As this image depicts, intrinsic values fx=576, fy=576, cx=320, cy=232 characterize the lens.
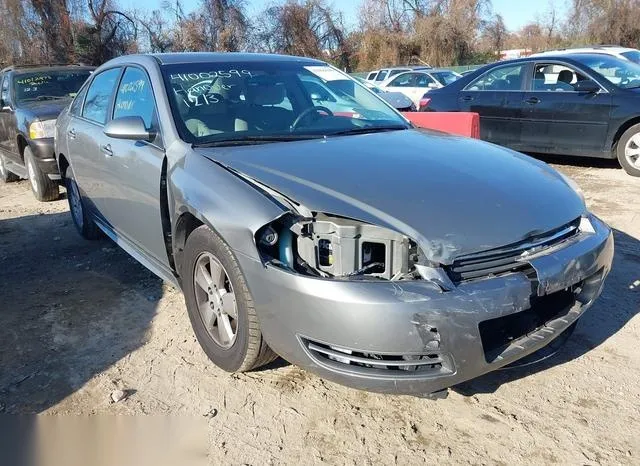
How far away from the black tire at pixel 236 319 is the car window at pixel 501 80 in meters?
6.49

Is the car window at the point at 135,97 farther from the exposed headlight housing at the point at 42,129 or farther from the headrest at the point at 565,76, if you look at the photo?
the headrest at the point at 565,76

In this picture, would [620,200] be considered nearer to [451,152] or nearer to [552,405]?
[451,152]

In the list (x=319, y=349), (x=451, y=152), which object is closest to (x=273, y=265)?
(x=319, y=349)

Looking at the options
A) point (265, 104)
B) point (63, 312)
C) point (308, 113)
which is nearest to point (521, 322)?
point (308, 113)

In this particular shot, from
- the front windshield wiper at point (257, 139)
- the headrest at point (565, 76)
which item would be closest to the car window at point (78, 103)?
the front windshield wiper at point (257, 139)

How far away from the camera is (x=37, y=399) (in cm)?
288

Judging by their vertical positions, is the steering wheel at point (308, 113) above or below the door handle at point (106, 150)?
above

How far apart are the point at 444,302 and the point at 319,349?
0.56 metres

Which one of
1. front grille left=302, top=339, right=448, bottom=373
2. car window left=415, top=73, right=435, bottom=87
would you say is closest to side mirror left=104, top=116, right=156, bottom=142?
front grille left=302, top=339, right=448, bottom=373

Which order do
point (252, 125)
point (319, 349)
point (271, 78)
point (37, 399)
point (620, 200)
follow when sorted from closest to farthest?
point (319, 349) < point (37, 399) < point (252, 125) < point (271, 78) < point (620, 200)

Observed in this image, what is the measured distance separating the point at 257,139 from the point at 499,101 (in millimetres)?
5882

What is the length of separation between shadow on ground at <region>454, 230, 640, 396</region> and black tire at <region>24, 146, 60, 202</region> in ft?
19.2

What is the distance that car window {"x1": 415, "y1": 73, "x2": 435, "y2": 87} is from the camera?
49.2ft

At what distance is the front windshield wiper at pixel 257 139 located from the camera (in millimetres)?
3173
